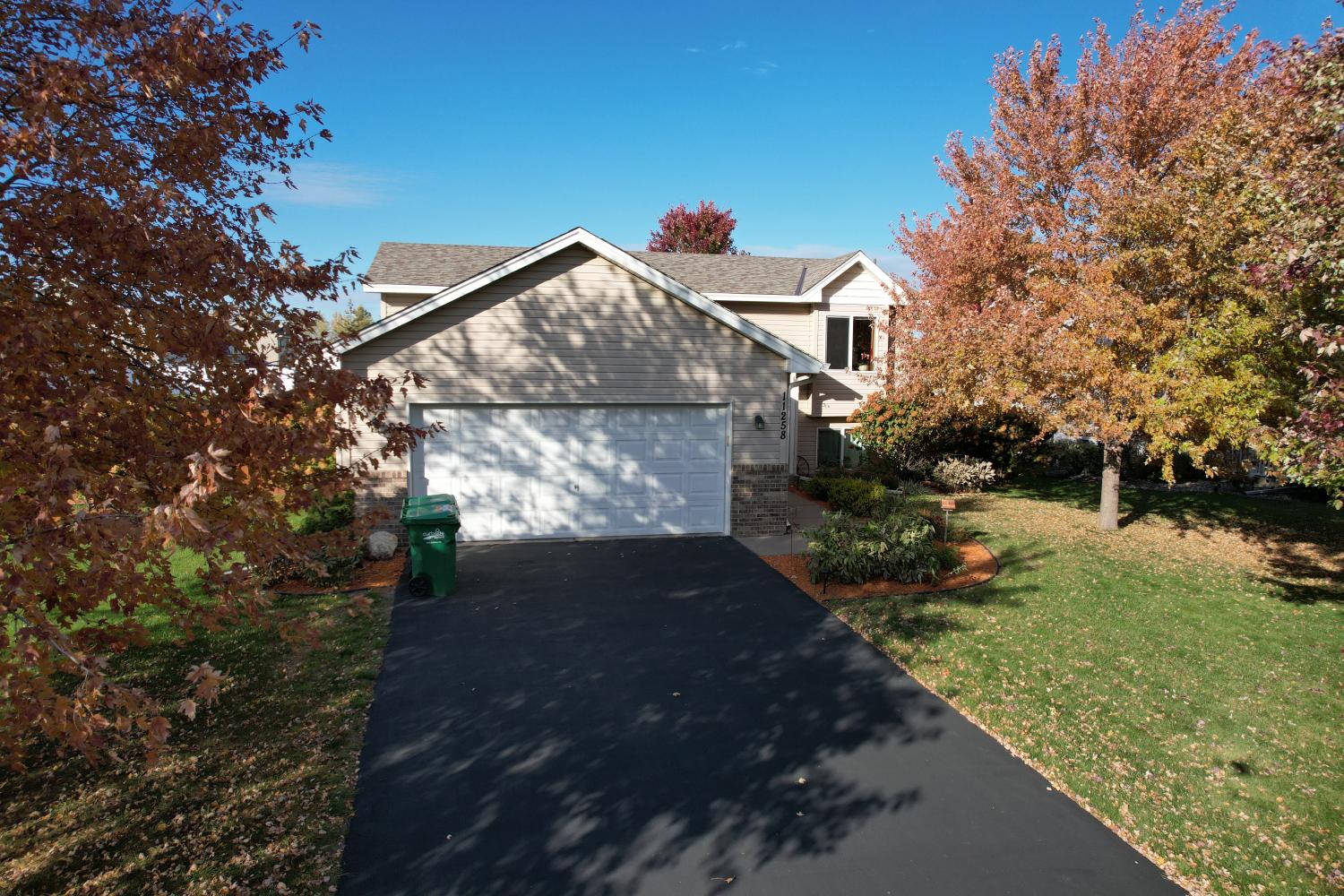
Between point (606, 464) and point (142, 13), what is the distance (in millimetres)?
9779

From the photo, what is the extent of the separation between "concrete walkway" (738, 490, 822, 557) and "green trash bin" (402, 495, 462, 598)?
5.19 metres

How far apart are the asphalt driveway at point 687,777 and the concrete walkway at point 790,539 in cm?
371

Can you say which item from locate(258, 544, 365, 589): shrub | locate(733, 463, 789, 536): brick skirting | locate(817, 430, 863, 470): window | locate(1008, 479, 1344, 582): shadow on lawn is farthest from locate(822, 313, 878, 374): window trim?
locate(258, 544, 365, 589): shrub

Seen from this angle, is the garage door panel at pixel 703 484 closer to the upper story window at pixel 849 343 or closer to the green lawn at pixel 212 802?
the green lawn at pixel 212 802

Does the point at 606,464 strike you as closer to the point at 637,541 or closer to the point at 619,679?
the point at 637,541

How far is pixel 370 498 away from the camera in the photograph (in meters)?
12.8

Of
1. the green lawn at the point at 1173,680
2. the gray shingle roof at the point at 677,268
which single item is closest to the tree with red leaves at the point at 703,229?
the gray shingle roof at the point at 677,268

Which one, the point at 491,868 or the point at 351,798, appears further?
the point at 351,798

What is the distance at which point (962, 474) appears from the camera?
19875mm

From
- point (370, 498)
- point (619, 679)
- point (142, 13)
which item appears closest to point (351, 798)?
point (619, 679)

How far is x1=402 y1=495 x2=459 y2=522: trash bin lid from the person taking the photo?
10.4 meters

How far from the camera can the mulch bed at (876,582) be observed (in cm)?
1070

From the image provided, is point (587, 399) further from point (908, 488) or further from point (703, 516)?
point (908, 488)

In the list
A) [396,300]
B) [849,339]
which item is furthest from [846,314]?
[396,300]
